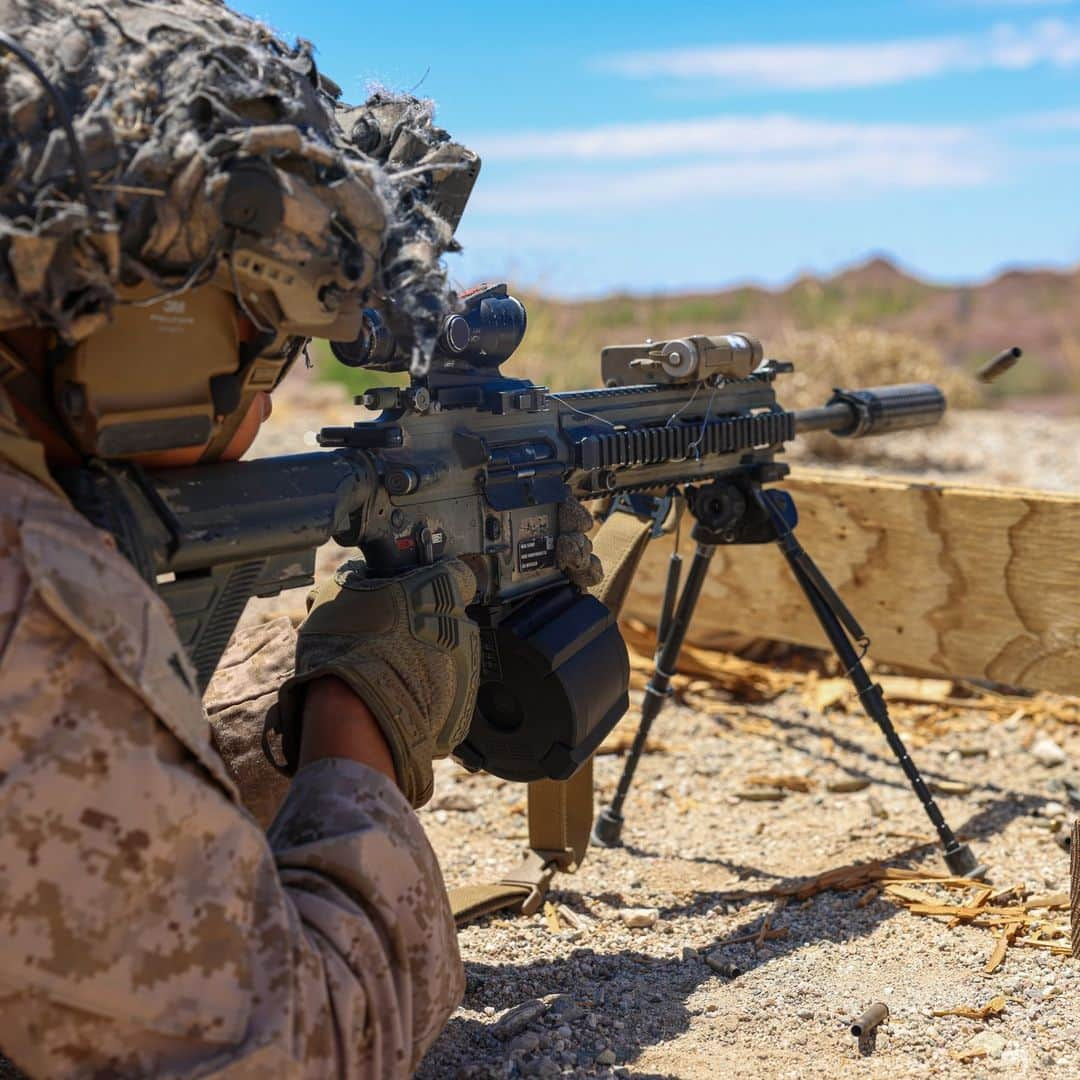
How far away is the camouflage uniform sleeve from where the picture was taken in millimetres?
1548

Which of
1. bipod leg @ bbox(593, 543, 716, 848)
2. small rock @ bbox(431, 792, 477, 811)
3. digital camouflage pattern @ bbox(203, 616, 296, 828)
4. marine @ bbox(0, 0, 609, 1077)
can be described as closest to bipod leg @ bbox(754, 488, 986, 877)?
bipod leg @ bbox(593, 543, 716, 848)

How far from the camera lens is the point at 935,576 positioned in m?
4.74

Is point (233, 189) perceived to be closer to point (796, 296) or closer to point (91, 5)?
point (91, 5)

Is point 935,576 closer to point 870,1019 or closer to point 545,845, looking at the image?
point 545,845

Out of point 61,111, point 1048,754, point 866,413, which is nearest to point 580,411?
point 866,413

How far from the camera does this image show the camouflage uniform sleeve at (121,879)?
1.55m

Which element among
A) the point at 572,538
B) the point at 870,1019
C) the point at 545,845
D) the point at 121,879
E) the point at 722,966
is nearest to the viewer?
the point at 121,879

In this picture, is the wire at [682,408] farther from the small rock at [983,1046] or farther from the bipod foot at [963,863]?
the small rock at [983,1046]

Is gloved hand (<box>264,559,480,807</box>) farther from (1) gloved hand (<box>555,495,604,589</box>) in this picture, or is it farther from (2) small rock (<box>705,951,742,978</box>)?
(2) small rock (<box>705,951,742,978</box>)

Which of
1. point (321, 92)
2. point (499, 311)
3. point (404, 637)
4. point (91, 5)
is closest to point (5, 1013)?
point (404, 637)

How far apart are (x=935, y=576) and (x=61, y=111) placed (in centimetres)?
382

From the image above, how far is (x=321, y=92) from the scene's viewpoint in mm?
2191

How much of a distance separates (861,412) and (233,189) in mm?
2881

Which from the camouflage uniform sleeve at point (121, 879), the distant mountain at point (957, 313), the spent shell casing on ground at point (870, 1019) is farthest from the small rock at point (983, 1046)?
the distant mountain at point (957, 313)
